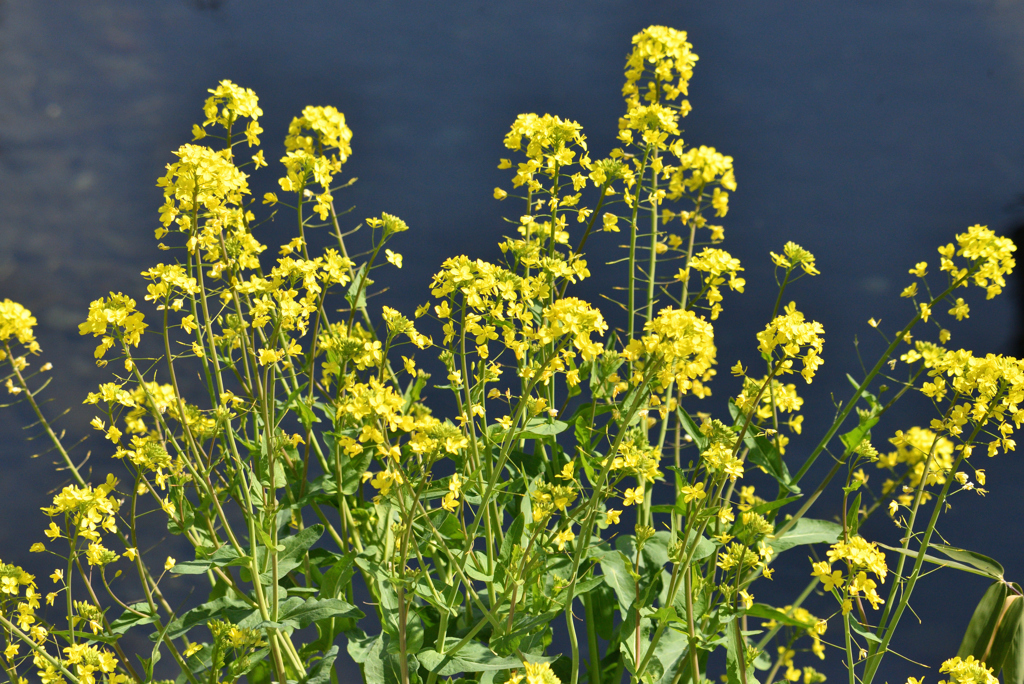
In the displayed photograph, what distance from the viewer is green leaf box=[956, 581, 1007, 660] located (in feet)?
3.37

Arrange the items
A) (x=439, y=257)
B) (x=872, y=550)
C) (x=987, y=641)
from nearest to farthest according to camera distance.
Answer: (x=872, y=550) → (x=987, y=641) → (x=439, y=257)

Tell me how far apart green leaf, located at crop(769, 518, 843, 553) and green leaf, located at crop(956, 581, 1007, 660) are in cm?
21

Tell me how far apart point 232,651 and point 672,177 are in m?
1.00

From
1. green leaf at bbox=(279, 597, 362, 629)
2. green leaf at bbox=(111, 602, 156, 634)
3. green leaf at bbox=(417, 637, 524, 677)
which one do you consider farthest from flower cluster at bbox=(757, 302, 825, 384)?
green leaf at bbox=(111, 602, 156, 634)

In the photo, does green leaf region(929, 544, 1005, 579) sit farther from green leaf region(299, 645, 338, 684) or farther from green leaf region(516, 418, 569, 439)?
green leaf region(299, 645, 338, 684)

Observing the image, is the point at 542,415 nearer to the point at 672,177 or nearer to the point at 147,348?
the point at 672,177

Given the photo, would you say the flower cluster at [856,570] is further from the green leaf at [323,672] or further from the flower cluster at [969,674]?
the green leaf at [323,672]

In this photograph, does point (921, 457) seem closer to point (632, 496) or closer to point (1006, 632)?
point (1006, 632)

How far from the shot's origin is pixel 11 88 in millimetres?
1978

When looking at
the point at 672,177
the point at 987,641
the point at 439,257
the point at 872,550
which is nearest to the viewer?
the point at 872,550

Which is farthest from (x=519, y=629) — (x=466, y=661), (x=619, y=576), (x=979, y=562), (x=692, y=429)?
(x=979, y=562)

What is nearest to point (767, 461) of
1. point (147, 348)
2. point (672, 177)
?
point (672, 177)

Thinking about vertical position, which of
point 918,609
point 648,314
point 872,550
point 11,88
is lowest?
point 918,609

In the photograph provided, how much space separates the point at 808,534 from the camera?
45.8 inches
